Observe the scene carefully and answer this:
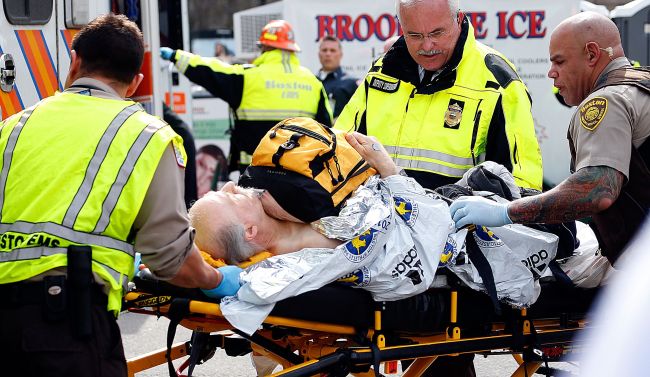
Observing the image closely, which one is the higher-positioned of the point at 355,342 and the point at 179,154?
the point at 179,154

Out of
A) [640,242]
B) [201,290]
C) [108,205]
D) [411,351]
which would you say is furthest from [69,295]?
[640,242]

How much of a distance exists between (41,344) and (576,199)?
1710mm

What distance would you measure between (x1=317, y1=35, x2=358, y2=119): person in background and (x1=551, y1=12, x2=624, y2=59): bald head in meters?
5.52

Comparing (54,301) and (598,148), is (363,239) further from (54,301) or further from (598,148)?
(54,301)

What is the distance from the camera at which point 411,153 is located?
14.1 feet

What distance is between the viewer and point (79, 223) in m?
2.81

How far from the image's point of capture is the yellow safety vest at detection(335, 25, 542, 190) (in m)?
4.14

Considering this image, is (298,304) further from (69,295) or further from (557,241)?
(557,241)

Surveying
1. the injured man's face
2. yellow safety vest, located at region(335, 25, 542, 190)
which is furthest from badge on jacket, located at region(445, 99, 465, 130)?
the injured man's face

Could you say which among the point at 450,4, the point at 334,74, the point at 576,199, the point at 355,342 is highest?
the point at 450,4

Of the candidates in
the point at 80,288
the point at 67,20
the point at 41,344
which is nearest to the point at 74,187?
the point at 80,288

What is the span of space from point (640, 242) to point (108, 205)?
1.70 meters

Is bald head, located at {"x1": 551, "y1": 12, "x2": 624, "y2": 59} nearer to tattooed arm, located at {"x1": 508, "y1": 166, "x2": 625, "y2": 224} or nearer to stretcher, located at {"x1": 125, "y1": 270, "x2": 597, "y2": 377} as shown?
tattooed arm, located at {"x1": 508, "y1": 166, "x2": 625, "y2": 224}

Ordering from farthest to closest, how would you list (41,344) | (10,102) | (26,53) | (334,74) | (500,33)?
(500,33) → (334,74) → (26,53) → (10,102) → (41,344)
